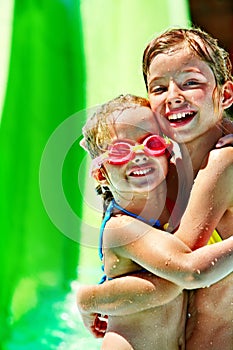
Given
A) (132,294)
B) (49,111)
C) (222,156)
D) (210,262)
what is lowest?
(49,111)

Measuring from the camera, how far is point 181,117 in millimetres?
1979

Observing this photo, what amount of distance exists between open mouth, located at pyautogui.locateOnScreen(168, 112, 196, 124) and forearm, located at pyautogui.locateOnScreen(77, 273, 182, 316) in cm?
43

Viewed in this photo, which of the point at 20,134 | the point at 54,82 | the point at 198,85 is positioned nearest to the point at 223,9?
the point at 54,82

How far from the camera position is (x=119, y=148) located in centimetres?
197

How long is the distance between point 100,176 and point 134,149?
18cm

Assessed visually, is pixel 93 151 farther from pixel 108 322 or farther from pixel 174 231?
pixel 108 322

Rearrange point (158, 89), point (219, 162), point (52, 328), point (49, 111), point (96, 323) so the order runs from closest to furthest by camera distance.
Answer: point (219, 162)
point (158, 89)
point (96, 323)
point (52, 328)
point (49, 111)

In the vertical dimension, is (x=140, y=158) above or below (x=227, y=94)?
below

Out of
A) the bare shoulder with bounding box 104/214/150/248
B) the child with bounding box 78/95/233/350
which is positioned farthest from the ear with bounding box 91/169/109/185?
the bare shoulder with bounding box 104/214/150/248

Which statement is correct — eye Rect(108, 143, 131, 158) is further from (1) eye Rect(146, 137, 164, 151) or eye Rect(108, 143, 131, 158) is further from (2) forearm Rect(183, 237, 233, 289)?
(2) forearm Rect(183, 237, 233, 289)

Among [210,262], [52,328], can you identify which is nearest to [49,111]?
[52,328]

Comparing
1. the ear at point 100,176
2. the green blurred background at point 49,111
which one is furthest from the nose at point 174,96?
the green blurred background at point 49,111

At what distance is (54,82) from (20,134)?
480 millimetres

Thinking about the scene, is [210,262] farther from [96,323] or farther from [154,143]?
[96,323]
